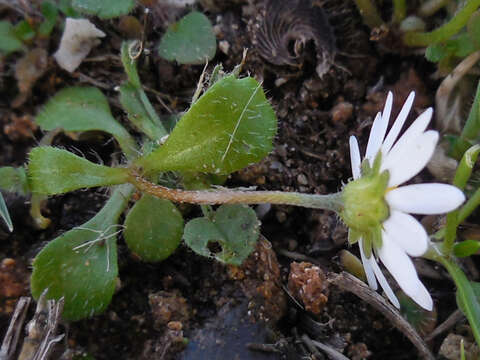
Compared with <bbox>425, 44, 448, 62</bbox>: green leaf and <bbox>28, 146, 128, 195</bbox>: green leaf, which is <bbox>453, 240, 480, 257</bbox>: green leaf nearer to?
<bbox>425, 44, 448, 62</bbox>: green leaf

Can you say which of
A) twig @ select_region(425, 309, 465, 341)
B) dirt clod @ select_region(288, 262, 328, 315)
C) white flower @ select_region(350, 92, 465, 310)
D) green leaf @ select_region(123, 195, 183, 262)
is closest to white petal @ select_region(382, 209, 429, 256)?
white flower @ select_region(350, 92, 465, 310)

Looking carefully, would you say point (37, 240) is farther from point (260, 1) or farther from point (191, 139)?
point (260, 1)

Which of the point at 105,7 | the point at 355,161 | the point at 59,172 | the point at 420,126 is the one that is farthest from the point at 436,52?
the point at 59,172

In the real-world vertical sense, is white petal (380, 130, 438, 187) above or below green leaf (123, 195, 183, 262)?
above

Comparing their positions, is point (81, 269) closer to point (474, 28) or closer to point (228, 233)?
point (228, 233)

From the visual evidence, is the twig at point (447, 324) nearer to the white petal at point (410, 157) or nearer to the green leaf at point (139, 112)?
the white petal at point (410, 157)

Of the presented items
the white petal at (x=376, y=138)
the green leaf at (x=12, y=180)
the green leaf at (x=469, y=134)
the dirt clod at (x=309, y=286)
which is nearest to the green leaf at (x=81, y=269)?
the green leaf at (x=12, y=180)
